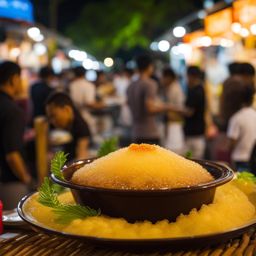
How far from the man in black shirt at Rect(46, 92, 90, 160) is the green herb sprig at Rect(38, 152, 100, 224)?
309 centimetres

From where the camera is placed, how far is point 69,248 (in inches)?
71.7

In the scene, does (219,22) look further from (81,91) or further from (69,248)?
(69,248)

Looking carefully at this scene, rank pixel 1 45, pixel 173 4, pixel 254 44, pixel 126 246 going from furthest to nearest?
pixel 173 4 < pixel 1 45 < pixel 254 44 < pixel 126 246

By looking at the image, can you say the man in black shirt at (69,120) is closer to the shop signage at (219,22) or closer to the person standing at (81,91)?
the person standing at (81,91)

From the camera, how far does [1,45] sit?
11320 mm

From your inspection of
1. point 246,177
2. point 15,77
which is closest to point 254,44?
point 15,77

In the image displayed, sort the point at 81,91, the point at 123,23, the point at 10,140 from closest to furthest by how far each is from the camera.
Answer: the point at 10,140
the point at 81,91
the point at 123,23

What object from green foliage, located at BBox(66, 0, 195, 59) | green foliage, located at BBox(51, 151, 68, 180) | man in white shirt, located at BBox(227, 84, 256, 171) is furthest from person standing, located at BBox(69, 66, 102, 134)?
green foliage, located at BBox(66, 0, 195, 59)

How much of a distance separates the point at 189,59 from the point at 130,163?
15.6 meters

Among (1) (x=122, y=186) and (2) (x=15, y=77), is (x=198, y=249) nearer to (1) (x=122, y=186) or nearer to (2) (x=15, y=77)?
(1) (x=122, y=186)

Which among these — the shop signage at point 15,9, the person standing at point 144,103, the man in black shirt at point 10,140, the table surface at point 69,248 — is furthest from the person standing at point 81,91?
the table surface at point 69,248

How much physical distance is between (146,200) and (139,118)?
20.4 ft

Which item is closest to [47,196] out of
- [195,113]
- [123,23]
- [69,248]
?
[69,248]

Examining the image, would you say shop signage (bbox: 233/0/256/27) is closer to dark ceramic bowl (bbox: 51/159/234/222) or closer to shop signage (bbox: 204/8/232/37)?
shop signage (bbox: 204/8/232/37)
